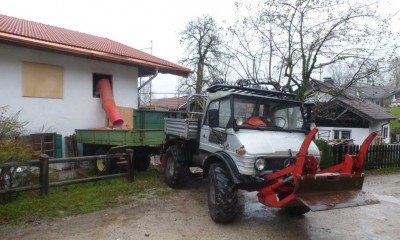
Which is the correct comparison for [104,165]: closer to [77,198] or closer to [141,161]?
[141,161]

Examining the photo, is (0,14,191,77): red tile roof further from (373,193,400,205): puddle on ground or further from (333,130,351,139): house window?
(333,130,351,139): house window

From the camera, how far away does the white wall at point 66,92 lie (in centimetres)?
952

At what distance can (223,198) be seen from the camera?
5.38 metres

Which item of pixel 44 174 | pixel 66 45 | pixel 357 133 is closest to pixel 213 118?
pixel 44 174

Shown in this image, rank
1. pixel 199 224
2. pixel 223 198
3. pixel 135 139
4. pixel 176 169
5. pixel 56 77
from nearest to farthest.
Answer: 1. pixel 223 198
2. pixel 199 224
3. pixel 176 169
4. pixel 135 139
5. pixel 56 77

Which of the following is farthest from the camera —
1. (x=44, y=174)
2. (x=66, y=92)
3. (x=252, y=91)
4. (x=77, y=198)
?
(x=66, y=92)

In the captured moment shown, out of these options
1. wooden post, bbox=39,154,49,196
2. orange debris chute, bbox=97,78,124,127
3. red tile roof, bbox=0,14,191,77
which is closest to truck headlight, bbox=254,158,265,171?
wooden post, bbox=39,154,49,196

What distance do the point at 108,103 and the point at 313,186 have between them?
28.0ft

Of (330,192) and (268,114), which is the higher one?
(268,114)

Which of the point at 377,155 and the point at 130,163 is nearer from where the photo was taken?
the point at 130,163

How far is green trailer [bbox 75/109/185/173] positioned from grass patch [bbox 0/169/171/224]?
99cm

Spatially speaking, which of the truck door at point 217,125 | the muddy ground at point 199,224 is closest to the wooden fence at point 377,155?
the muddy ground at point 199,224

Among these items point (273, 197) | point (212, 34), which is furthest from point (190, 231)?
point (212, 34)

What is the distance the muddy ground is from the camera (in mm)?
5188
